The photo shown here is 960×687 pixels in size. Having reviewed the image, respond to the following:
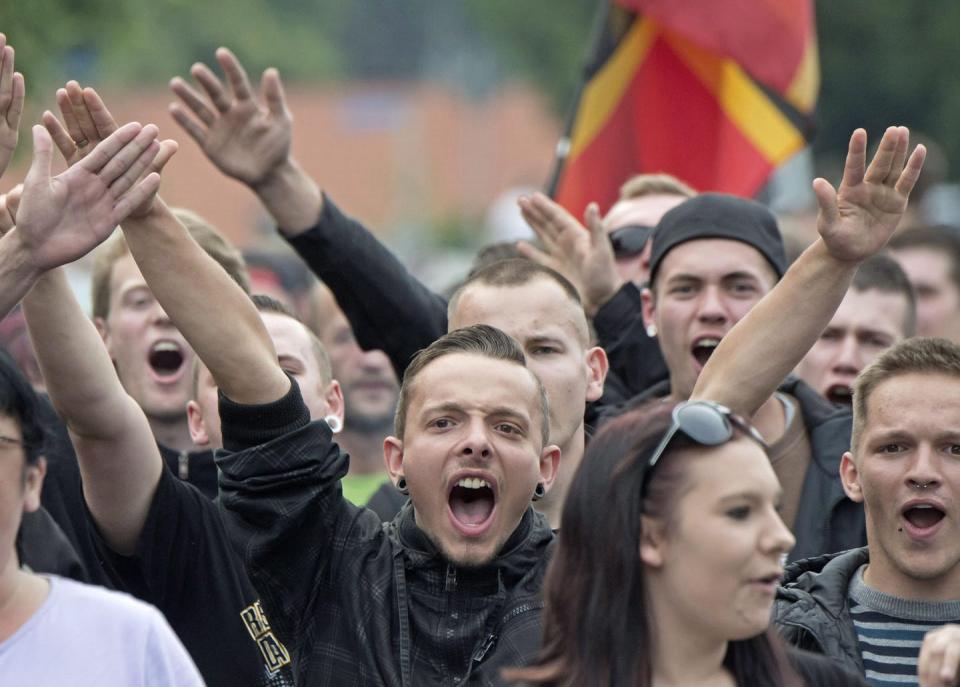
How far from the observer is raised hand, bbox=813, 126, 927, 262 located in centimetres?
478

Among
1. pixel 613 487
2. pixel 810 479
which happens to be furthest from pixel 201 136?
pixel 613 487

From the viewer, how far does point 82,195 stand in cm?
452

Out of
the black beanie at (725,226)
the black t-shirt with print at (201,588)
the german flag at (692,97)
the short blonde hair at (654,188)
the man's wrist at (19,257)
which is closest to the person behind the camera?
the man's wrist at (19,257)

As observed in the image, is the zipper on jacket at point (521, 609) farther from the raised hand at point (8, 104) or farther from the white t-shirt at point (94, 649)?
the raised hand at point (8, 104)

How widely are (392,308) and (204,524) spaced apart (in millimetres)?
1569

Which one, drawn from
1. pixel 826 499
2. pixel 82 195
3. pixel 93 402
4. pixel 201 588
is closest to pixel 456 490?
pixel 201 588

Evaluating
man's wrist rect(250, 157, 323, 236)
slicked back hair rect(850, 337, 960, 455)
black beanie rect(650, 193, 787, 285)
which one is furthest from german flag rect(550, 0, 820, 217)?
slicked back hair rect(850, 337, 960, 455)

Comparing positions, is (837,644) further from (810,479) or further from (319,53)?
(319,53)

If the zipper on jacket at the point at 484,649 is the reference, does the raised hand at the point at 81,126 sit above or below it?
above

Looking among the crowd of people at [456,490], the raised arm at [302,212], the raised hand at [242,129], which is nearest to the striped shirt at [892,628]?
the crowd of people at [456,490]

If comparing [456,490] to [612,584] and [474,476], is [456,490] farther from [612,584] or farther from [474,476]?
[612,584]

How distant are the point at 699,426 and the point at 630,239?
371 centimetres

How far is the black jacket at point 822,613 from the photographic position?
463cm

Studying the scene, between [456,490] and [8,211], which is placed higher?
[8,211]
